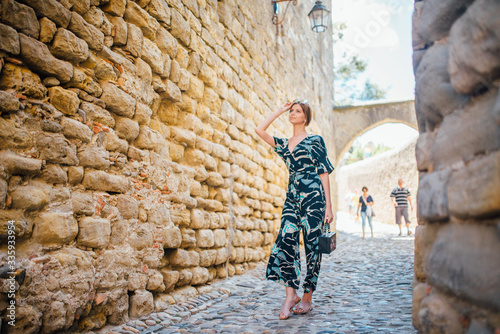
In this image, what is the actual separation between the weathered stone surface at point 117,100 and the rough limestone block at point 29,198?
0.75 metres

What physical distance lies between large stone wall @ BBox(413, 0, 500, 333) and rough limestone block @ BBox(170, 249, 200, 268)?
205cm

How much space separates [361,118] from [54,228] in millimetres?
11890

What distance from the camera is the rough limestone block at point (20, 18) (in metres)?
1.88

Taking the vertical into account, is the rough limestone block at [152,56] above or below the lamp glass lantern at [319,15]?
below

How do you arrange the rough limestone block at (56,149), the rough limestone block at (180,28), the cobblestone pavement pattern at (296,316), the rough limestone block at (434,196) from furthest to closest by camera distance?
the rough limestone block at (180,28)
the cobblestone pavement pattern at (296,316)
the rough limestone block at (56,149)
the rough limestone block at (434,196)

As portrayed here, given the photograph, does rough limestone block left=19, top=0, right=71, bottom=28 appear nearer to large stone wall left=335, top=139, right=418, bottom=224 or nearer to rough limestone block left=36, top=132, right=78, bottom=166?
rough limestone block left=36, top=132, right=78, bottom=166

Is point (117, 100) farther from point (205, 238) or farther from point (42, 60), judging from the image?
point (205, 238)

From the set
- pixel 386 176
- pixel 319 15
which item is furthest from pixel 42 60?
pixel 386 176

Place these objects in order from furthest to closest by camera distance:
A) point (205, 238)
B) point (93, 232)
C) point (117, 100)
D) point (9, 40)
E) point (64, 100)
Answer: point (205, 238), point (117, 100), point (93, 232), point (64, 100), point (9, 40)

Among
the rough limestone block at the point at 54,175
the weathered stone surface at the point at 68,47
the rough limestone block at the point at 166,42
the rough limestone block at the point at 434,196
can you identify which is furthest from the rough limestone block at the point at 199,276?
the rough limestone block at the point at 434,196

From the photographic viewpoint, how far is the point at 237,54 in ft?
15.5

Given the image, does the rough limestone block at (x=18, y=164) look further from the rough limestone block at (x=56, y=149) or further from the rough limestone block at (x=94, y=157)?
the rough limestone block at (x=94, y=157)

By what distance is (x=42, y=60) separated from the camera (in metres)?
2.07

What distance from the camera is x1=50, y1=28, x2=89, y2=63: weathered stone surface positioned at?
7.08ft
